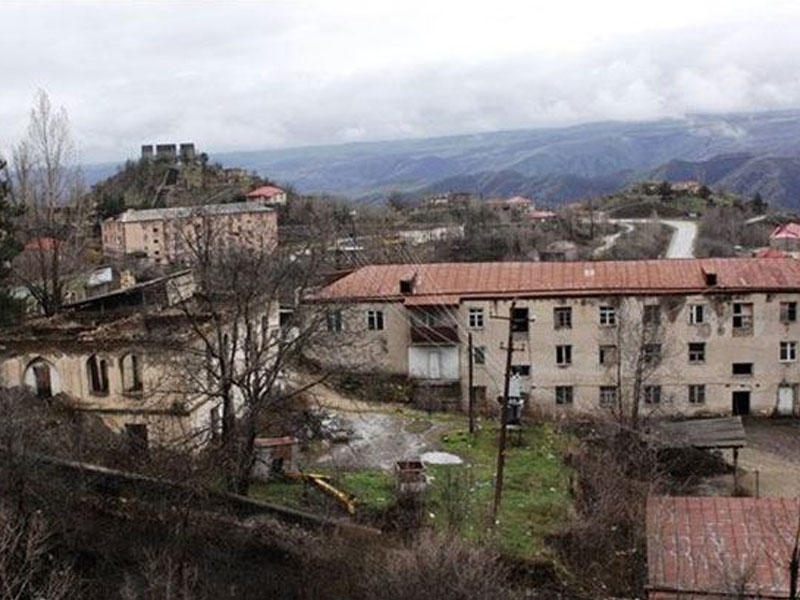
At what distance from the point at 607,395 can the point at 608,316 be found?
3.04 meters

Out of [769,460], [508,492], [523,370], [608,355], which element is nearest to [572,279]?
[608,355]

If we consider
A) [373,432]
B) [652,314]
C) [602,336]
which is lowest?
[373,432]

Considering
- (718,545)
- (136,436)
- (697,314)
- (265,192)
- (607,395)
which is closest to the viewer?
(718,545)

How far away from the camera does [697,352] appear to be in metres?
37.4

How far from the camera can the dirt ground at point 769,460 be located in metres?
28.7

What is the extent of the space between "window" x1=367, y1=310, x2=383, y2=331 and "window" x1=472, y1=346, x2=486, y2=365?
12.2ft

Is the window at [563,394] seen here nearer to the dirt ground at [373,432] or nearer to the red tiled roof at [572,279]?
the red tiled roof at [572,279]

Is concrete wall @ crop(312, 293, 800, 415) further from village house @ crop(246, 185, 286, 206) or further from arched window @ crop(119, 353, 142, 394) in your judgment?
village house @ crop(246, 185, 286, 206)

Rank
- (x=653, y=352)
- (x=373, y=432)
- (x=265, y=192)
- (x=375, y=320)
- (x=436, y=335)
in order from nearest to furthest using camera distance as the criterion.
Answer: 1. (x=373, y=432)
2. (x=436, y=335)
3. (x=653, y=352)
4. (x=375, y=320)
5. (x=265, y=192)

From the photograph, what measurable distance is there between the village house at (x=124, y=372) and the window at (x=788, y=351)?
70.7 feet

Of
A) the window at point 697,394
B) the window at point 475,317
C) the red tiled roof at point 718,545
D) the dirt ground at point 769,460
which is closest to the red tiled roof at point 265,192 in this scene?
the window at point 475,317

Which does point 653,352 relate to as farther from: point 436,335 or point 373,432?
point 373,432

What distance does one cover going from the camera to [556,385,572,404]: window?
37844 mm

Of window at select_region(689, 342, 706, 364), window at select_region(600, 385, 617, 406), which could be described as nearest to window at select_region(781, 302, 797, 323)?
→ window at select_region(689, 342, 706, 364)
